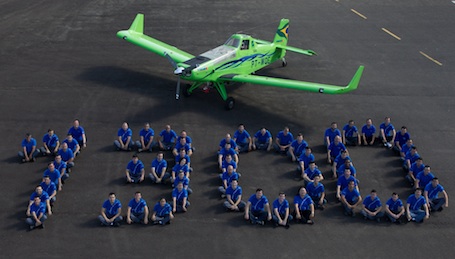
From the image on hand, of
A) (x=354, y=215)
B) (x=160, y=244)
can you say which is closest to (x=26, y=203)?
(x=160, y=244)

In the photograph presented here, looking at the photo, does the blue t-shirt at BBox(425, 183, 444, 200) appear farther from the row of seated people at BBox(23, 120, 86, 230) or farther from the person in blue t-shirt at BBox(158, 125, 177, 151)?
the row of seated people at BBox(23, 120, 86, 230)

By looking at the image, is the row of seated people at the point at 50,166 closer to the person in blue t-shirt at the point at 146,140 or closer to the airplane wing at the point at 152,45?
the person in blue t-shirt at the point at 146,140

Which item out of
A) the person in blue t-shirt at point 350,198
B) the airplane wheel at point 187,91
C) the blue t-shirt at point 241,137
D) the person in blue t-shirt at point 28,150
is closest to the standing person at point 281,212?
the person in blue t-shirt at point 350,198

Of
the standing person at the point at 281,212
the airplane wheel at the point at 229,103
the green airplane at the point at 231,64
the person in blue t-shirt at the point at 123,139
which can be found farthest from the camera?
the airplane wheel at the point at 229,103

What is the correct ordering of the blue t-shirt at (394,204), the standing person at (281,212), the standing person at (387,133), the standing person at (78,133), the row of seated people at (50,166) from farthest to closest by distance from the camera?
the standing person at (387,133) → the standing person at (78,133) → the blue t-shirt at (394,204) → the standing person at (281,212) → the row of seated people at (50,166)

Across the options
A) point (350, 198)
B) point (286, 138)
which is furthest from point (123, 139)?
point (350, 198)

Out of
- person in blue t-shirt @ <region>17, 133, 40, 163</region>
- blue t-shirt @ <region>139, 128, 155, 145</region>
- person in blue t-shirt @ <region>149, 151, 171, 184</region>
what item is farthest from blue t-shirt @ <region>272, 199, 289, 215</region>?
person in blue t-shirt @ <region>17, 133, 40, 163</region>

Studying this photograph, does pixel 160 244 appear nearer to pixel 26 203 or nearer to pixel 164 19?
pixel 26 203
